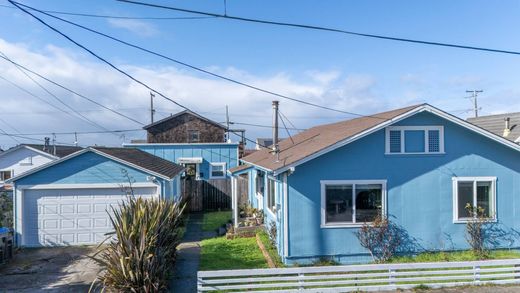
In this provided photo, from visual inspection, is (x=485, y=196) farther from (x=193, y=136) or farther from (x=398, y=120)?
(x=193, y=136)

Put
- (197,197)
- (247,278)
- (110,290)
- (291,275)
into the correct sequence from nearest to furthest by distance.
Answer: (110,290), (247,278), (291,275), (197,197)

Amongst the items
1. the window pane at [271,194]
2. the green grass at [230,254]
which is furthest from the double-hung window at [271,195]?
the green grass at [230,254]

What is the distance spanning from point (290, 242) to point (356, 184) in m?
2.58

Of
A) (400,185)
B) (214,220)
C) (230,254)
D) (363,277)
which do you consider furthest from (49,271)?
(400,185)

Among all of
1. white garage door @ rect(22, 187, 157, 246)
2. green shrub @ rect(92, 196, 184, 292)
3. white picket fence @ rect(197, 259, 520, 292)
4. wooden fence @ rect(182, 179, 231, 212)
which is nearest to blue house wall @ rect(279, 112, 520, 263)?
white picket fence @ rect(197, 259, 520, 292)

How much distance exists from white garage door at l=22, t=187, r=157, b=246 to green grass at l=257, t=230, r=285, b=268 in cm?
572

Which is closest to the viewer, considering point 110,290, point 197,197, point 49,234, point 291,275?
point 110,290

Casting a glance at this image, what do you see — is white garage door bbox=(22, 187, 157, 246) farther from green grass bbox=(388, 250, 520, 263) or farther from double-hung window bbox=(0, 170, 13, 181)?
double-hung window bbox=(0, 170, 13, 181)

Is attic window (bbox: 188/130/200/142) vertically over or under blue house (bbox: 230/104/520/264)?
over

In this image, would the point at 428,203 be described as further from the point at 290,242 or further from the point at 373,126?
the point at 290,242

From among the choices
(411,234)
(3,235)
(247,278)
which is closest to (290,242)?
(247,278)

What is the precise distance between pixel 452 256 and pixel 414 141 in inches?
140

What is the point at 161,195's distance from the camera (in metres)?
14.6

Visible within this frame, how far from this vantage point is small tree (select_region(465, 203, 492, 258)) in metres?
11.3
